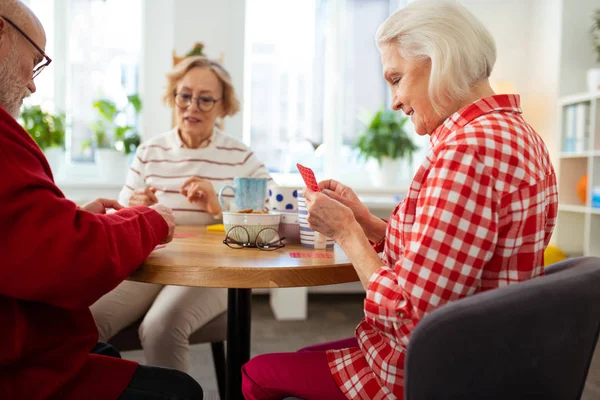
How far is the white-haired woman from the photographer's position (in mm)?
866

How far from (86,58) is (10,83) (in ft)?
11.1

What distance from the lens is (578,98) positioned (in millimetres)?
3586

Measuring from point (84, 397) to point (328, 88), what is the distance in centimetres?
374

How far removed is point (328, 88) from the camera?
4.46m

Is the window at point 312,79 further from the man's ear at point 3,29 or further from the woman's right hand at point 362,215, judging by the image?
the man's ear at point 3,29

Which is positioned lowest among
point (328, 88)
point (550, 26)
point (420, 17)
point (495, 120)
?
point (495, 120)

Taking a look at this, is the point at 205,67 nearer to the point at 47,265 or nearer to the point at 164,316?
the point at 164,316

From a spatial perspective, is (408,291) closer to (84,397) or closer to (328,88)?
(84,397)

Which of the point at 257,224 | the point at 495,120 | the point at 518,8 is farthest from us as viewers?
the point at 518,8

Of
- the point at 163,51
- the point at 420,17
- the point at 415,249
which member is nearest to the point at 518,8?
the point at 163,51

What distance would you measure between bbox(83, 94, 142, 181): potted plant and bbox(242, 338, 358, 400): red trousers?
3.14m

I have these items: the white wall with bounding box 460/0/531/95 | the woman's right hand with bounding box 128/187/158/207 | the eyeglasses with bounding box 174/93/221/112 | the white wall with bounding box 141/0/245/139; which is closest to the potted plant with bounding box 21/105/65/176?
the white wall with bounding box 141/0/245/139

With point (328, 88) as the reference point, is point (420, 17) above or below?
below

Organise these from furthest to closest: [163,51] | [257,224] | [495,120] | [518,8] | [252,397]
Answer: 1. [518,8]
2. [163,51]
3. [257,224]
4. [252,397]
5. [495,120]
